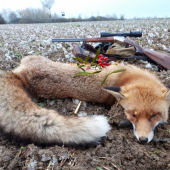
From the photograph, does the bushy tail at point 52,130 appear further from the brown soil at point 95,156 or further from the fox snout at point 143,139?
the fox snout at point 143,139

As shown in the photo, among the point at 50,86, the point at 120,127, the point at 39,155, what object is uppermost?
the point at 50,86

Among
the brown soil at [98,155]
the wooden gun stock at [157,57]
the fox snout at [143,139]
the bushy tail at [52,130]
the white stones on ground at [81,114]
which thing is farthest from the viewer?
the wooden gun stock at [157,57]

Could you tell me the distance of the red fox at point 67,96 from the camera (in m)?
1.89

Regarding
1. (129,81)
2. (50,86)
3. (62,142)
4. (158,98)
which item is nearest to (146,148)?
(158,98)

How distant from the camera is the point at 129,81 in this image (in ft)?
9.51

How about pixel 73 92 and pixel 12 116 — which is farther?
pixel 73 92

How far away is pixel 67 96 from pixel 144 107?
1625mm

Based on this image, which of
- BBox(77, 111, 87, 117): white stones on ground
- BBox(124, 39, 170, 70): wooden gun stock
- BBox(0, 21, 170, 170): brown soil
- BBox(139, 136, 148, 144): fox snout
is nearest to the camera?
BBox(0, 21, 170, 170): brown soil

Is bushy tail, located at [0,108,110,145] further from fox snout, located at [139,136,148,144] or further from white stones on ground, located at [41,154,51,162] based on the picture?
fox snout, located at [139,136,148,144]

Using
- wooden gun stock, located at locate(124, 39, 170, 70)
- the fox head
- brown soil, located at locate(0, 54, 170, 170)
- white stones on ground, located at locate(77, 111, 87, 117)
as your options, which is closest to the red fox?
the fox head

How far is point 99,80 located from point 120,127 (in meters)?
1.10

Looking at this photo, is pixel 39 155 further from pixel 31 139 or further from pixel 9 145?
pixel 9 145

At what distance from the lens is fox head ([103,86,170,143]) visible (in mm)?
2121

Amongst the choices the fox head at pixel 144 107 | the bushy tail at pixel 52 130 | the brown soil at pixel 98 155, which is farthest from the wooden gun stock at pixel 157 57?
the bushy tail at pixel 52 130
